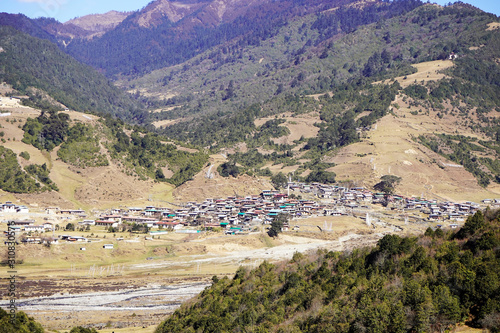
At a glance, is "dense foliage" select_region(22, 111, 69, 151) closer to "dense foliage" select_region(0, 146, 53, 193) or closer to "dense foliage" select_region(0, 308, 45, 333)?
"dense foliage" select_region(0, 146, 53, 193)

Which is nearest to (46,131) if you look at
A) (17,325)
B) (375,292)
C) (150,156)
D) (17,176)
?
(17,176)

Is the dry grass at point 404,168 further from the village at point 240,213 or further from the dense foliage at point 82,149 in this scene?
the dense foliage at point 82,149

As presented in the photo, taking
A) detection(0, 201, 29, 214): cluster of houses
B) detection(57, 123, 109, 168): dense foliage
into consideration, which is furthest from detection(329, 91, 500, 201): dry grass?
detection(0, 201, 29, 214): cluster of houses

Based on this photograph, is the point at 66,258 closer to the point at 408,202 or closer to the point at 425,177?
the point at 408,202

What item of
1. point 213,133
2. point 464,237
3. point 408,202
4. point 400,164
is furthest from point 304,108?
point 464,237

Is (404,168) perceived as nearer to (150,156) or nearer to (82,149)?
(150,156)

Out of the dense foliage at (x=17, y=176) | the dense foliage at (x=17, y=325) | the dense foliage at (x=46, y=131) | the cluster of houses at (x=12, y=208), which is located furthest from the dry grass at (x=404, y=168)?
the dense foliage at (x=17, y=325)
